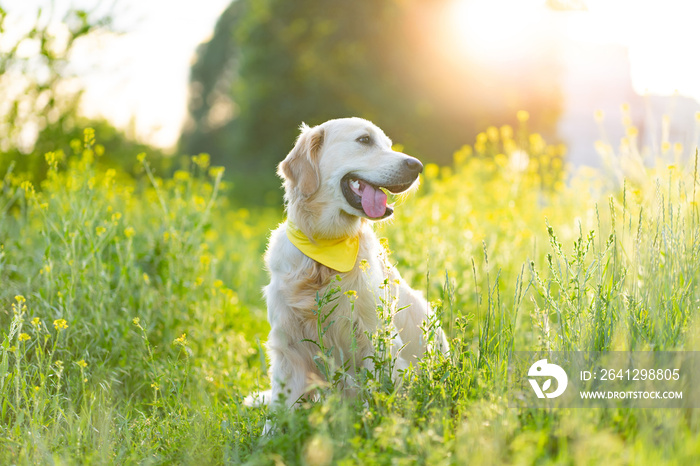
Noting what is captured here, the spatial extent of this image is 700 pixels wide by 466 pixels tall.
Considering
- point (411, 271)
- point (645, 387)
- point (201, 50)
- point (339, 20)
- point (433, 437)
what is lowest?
point (433, 437)

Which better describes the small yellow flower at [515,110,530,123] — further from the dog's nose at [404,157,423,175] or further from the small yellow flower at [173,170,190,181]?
the small yellow flower at [173,170,190,181]

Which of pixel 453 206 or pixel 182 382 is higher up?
pixel 453 206

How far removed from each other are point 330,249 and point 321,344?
26.9 inches

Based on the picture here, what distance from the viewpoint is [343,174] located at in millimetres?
3371

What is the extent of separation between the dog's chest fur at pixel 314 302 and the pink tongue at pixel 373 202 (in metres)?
0.25

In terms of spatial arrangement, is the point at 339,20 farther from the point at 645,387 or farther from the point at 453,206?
the point at 645,387

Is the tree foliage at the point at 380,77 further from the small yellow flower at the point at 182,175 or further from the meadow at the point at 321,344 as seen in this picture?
the small yellow flower at the point at 182,175

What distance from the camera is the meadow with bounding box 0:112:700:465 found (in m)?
2.03

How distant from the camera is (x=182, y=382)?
307 cm

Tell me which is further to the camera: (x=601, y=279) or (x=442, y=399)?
(x=601, y=279)

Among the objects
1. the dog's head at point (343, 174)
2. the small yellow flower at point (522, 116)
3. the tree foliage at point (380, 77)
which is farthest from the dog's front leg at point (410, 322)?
the tree foliage at point (380, 77)

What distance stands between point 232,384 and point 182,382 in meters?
0.65

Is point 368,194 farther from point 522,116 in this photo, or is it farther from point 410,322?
point 522,116

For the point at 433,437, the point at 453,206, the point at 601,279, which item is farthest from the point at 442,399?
the point at 453,206
